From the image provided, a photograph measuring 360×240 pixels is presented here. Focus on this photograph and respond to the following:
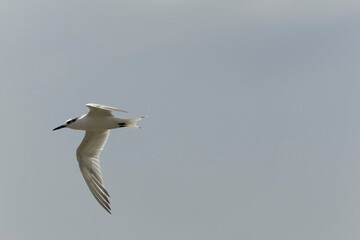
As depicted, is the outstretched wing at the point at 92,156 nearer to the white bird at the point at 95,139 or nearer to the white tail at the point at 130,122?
the white bird at the point at 95,139

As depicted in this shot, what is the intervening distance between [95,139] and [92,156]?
19.4 inches

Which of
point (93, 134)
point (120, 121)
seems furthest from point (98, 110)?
point (93, 134)

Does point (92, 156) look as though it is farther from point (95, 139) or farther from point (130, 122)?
point (130, 122)

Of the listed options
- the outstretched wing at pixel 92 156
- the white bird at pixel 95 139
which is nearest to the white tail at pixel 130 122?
the white bird at pixel 95 139

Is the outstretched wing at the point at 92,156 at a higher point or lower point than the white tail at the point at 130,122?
lower

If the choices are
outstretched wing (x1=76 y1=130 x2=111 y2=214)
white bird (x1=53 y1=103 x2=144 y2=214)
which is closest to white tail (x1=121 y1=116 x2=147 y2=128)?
white bird (x1=53 y1=103 x2=144 y2=214)

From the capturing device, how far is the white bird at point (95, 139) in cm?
1498

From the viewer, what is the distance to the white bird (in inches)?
590

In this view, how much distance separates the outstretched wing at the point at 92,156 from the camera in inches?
644

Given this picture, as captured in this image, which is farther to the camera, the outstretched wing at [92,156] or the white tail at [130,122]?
the outstretched wing at [92,156]

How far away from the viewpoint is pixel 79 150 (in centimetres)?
1672

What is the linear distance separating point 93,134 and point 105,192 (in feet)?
5.45

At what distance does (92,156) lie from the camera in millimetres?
16766

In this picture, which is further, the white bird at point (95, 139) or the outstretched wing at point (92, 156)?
the outstretched wing at point (92, 156)
